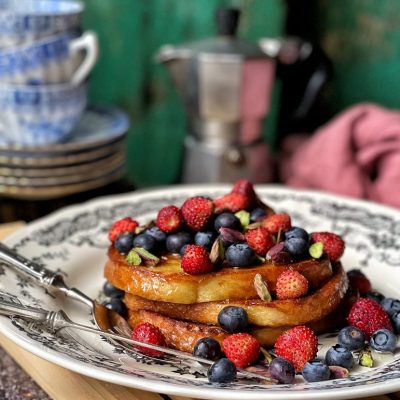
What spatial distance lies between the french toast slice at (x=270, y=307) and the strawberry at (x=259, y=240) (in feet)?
0.28

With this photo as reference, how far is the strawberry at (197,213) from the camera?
1.21m

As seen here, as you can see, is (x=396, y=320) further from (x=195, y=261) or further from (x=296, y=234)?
(x=195, y=261)

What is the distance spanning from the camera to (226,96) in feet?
6.60

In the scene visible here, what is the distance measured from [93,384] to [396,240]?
2.63ft

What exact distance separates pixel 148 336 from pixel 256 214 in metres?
0.32

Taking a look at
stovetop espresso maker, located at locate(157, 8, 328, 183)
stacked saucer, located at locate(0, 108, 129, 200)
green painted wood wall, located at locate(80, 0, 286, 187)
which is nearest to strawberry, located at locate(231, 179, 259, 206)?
stacked saucer, located at locate(0, 108, 129, 200)

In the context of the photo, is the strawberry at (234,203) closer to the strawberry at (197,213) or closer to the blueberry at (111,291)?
the strawberry at (197,213)

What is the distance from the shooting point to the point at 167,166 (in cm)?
251

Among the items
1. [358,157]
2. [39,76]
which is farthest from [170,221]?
[358,157]

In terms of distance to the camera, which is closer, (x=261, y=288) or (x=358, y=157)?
(x=261, y=288)

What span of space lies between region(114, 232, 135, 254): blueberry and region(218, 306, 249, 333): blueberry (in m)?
0.22

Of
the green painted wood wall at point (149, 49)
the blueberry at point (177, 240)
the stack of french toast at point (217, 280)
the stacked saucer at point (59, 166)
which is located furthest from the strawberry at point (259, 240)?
the green painted wood wall at point (149, 49)

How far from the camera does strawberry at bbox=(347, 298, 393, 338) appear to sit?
1165 mm

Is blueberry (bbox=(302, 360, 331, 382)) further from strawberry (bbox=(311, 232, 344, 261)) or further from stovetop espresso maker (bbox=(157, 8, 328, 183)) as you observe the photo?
stovetop espresso maker (bbox=(157, 8, 328, 183))
